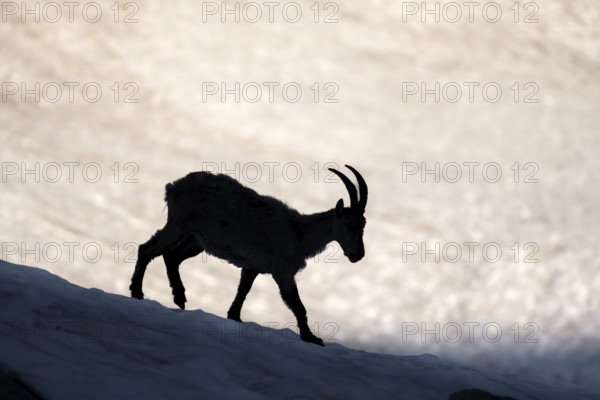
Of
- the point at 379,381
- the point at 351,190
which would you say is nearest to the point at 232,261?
the point at 351,190

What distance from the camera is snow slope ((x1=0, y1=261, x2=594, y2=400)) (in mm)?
9477

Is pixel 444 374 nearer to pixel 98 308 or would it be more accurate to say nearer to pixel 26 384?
pixel 98 308

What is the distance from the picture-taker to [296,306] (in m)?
12.4

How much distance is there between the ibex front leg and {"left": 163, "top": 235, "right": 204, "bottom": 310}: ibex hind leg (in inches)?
69.2

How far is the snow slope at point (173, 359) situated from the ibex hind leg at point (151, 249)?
0.59 meters

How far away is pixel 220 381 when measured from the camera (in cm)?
1012

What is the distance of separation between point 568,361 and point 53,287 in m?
10.1

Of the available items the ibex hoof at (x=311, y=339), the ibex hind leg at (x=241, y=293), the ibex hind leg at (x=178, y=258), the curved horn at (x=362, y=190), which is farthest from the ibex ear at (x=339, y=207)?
the ibex hind leg at (x=178, y=258)

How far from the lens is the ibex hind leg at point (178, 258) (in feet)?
44.7

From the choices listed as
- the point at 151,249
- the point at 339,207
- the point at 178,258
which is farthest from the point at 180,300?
the point at 339,207

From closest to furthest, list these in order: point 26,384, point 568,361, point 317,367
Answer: point 26,384 → point 317,367 → point 568,361

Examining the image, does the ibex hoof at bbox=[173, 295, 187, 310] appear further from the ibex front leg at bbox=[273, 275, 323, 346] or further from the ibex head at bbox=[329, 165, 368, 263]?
the ibex head at bbox=[329, 165, 368, 263]

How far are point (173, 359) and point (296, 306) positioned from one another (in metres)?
2.35

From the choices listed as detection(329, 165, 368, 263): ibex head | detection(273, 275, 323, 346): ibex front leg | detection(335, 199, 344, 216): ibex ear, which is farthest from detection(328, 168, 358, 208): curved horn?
detection(273, 275, 323, 346): ibex front leg
